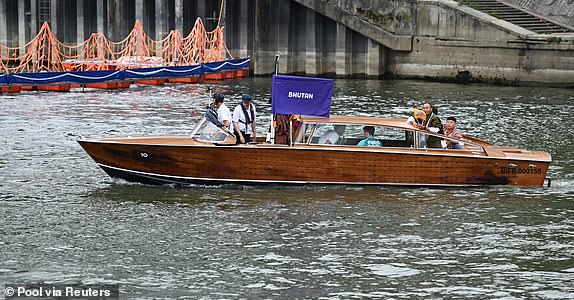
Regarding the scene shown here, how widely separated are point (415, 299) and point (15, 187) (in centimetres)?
1302

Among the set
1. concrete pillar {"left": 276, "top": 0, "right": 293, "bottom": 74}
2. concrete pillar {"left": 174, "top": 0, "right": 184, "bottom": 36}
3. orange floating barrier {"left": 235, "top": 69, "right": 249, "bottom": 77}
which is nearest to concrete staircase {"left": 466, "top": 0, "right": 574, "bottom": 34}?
concrete pillar {"left": 276, "top": 0, "right": 293, "bottom": 74}

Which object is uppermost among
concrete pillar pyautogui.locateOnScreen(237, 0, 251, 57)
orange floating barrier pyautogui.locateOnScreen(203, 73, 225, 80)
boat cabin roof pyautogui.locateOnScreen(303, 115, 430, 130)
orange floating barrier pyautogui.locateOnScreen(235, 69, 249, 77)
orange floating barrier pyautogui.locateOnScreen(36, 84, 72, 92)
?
concrete pillar pyautogui.locateOnScreen(237, 0, 251, 57)

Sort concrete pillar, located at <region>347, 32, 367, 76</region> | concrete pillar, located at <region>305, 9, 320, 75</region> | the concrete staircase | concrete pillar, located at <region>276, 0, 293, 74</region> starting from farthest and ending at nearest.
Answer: concrete pillar, located at <region>276, 0, 293, 74</region> < concrete pillar, located at <region>305, 9, 320, 75</region> < concrete pillar, located at <region>347, 32, 367, 76</region> < the concrete staircase

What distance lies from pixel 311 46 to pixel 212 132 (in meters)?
38.3

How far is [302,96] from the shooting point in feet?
88.7

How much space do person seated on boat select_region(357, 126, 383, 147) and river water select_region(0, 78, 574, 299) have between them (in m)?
1.11

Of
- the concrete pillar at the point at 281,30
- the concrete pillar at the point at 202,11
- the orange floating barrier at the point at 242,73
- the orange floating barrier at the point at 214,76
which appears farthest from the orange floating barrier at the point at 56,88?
the concrete pillar at the point at 202,11

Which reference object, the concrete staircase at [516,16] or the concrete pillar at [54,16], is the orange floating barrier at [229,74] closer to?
the concrete staircase at [516,16]

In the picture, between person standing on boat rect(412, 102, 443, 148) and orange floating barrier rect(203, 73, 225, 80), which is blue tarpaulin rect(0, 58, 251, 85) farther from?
person standing on boat rect(412, 102, 443, 148)

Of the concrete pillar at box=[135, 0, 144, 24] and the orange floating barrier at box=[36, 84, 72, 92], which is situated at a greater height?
the concrete pillar at box=[135, 0, 144, 24]

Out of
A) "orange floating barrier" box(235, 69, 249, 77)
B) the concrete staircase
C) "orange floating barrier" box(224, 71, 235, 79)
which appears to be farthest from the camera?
"orange floating barrier" box(235, 69, 249, 77)

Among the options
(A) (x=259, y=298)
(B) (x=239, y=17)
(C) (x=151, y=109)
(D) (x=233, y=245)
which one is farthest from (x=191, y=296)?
(B) (x=239, y=17)

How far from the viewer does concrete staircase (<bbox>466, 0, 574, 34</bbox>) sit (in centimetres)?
5948

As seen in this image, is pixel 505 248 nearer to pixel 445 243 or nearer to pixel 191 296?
pixel 445 243
